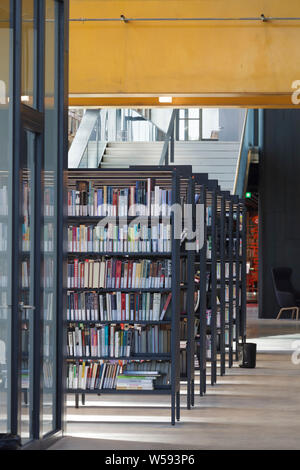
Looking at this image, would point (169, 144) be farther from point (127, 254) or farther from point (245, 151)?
point (127, 254)

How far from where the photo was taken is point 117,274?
316 inches

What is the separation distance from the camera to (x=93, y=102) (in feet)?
39.3

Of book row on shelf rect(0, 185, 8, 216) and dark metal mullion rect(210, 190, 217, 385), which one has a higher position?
book row on shelf rect(0, 185, 8, 216)

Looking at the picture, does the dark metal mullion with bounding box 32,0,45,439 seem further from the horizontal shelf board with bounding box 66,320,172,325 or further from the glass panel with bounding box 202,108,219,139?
the glass panel with bounding box 202,108,219,139

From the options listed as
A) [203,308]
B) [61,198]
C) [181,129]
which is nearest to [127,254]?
[61,198]

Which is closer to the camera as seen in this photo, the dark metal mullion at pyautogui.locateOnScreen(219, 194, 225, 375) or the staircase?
the dark metal mullion at pyautogui.locateOnScreen(219, 194, 225, 375)

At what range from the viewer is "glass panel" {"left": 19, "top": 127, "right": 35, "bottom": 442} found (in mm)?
6078

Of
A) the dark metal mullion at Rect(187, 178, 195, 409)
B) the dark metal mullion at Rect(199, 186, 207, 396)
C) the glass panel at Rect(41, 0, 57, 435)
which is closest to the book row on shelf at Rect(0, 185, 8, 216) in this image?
the glass panel at Rect(41, 0, 57, 435)

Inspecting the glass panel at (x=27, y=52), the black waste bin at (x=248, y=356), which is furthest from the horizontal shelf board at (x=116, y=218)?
the black waste bin at (x=248, y=356)

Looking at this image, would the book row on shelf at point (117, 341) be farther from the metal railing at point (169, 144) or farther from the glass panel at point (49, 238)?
the metal railing at point (169, 144)

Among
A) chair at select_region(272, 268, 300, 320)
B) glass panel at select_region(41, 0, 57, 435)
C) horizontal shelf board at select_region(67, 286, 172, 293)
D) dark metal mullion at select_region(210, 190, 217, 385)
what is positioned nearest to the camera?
glass panel at select_region(41, 0, 57, 435)

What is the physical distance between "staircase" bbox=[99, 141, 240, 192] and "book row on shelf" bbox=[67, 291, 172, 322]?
380 inches
